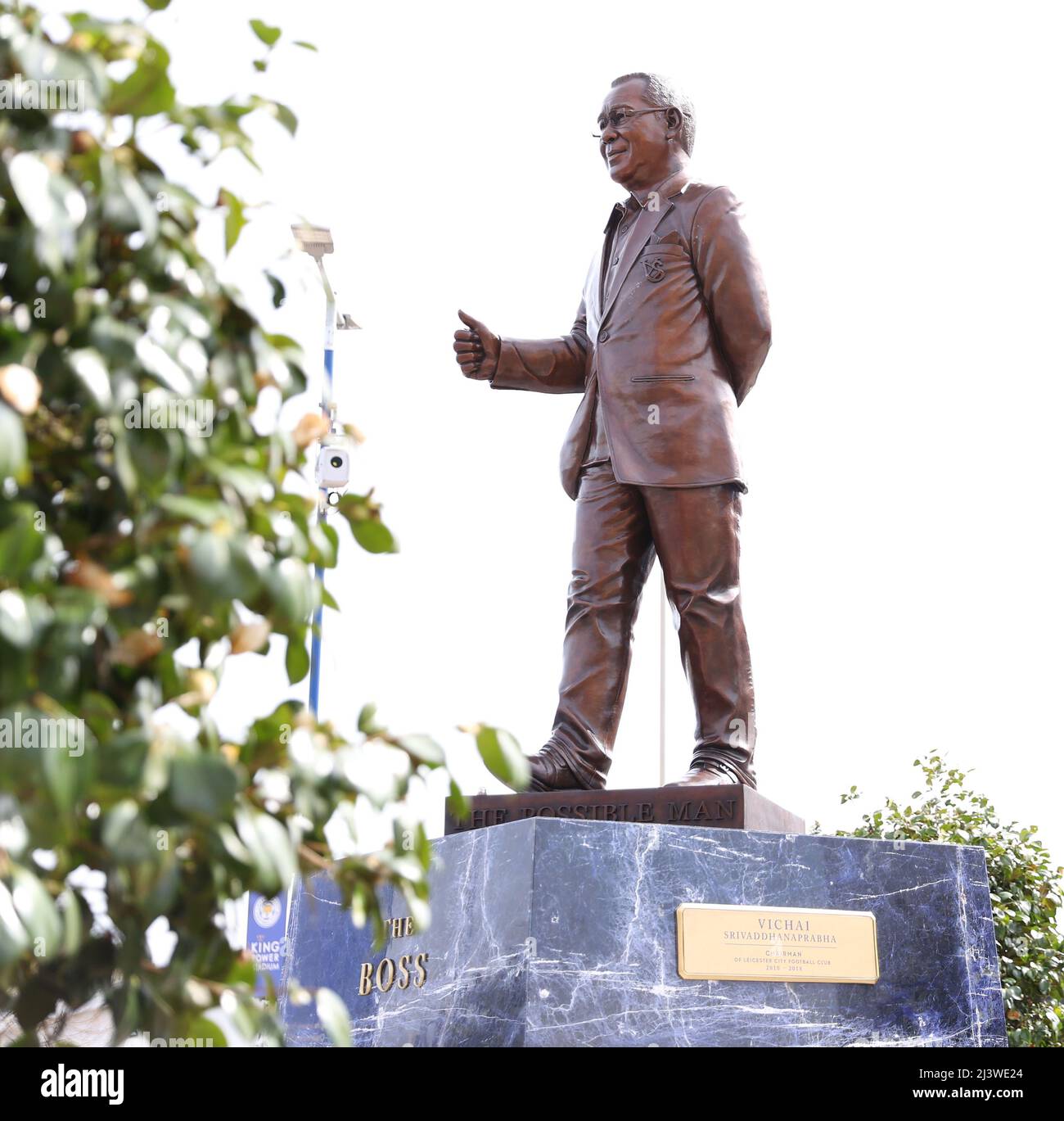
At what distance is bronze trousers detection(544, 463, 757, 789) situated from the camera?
4.94m

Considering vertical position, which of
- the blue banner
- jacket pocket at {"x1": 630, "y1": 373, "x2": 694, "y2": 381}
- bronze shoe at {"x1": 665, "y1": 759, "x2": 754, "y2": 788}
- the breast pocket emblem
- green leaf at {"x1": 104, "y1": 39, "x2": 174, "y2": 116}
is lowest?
the blue banner

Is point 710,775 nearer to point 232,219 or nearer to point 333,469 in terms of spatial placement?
point 232,219

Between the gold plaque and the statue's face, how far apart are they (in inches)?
113

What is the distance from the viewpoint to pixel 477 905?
4.38 meters

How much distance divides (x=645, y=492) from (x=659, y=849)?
1.41 meters

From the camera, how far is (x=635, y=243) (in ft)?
17.7

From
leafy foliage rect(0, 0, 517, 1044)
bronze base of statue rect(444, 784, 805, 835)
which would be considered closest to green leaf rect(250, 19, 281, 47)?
leafy foliage rect(0, 0, 517, 1044)

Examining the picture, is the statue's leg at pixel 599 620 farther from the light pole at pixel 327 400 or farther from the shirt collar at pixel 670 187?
the light pole at pixel 327 400

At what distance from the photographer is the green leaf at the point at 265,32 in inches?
78.8

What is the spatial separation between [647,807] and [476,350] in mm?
2091

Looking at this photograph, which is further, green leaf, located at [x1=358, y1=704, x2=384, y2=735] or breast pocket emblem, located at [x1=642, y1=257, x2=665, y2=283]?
breast pocket emblem, located at [x1=642, y1=257, x2=665, y2=283]
